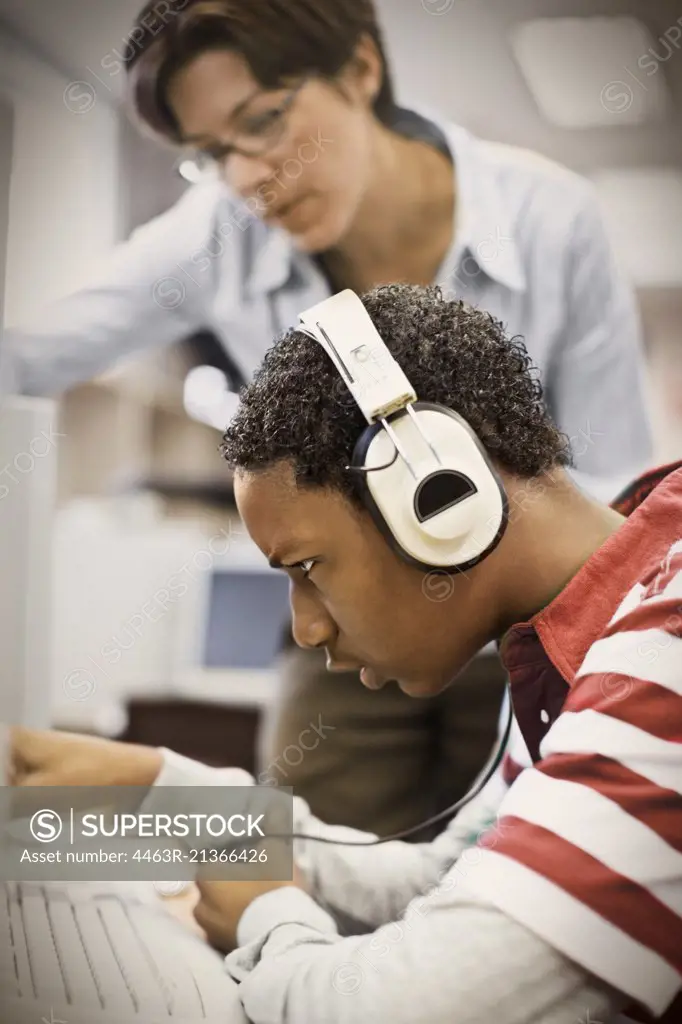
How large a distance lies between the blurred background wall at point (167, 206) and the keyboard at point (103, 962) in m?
0.19

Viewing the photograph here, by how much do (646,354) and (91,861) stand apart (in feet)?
2.78

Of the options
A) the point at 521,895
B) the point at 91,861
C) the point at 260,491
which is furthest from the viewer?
the point at 91,861

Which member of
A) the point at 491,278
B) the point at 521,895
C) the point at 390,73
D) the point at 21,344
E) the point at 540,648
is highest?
the point at 390,73

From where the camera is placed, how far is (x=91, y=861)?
37.1 inches

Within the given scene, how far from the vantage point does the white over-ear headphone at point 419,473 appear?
0.69m

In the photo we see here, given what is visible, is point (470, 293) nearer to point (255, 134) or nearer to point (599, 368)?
point (599, 368)

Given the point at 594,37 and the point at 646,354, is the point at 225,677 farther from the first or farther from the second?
the point at 594,37

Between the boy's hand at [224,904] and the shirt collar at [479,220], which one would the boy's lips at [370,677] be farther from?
the shirt collar at [479,220]

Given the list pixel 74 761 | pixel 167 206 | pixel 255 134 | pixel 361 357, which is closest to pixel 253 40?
pixel 255 134

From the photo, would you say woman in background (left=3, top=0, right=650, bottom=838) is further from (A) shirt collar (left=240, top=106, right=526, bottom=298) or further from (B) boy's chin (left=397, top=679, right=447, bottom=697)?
(B) boy's chin (left=397, top=679, right=447, bottom=697)

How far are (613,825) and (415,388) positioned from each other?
0.38 metres

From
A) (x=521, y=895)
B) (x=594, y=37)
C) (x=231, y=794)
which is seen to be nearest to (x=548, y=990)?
(x=521, y=895)

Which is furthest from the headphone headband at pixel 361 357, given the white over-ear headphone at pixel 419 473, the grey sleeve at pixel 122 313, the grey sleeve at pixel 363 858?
the grey sleeve at pixel 363 858

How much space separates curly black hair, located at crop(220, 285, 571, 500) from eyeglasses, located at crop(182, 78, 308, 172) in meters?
0.32
